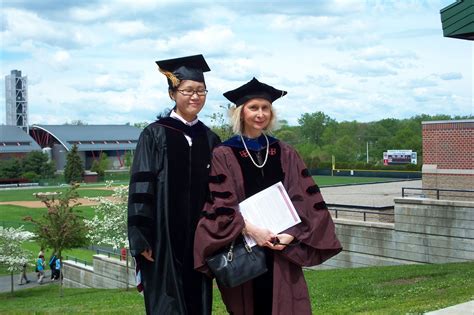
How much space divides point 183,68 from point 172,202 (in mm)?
993

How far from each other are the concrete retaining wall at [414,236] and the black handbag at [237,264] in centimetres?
1212

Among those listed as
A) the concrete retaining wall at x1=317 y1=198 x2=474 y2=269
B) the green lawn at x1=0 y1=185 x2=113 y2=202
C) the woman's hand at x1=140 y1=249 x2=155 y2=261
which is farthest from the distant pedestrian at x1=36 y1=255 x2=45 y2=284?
the green lawn at x1=0 y1=185 x2=113 y2=202

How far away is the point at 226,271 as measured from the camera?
425cm

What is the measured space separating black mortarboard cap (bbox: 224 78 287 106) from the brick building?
57.6ft

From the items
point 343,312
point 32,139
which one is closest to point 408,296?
point 343,312

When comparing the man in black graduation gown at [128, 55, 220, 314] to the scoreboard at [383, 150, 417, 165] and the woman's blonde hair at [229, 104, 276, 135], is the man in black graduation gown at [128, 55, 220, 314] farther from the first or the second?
the scoreboard at [383, 150, 417, 165]

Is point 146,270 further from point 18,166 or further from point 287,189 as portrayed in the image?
point 18,166

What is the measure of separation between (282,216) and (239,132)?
68 cm

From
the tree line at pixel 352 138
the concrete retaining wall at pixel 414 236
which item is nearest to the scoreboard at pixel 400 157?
the tree line at pixel 352 138

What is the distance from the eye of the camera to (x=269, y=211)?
4355 millimetres

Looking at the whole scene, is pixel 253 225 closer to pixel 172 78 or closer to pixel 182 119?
pixel 182 119

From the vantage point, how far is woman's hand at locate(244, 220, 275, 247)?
14.1 ft

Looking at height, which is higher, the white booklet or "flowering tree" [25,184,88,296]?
the white booklet

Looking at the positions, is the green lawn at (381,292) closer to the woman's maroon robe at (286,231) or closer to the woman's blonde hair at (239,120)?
the woman's maroon robe at (286,231)
